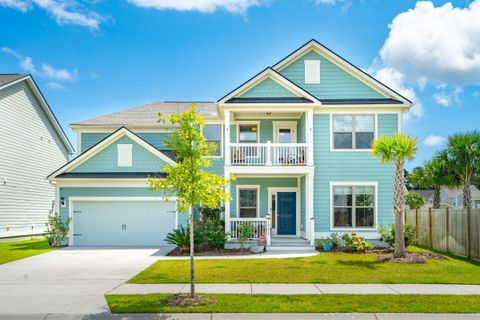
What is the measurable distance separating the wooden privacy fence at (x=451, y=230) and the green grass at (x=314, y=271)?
0.74 meters

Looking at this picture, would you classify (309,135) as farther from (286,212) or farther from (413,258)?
(413,258)

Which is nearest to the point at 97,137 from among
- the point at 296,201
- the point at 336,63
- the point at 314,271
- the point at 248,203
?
the point at 248,203

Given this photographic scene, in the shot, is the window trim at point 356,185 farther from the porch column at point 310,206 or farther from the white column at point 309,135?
the white column at point 309,135

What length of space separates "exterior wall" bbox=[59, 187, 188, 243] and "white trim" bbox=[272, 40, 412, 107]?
8.26 metres

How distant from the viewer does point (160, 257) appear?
15250 millimetres

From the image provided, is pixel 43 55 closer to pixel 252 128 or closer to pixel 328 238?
pixel 252 128

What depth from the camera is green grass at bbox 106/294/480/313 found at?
307 inches

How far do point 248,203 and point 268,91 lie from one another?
5.59 metres

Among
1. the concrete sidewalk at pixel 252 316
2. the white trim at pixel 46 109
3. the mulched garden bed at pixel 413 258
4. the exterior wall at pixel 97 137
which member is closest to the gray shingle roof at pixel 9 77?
the white trim at pixel 46 109

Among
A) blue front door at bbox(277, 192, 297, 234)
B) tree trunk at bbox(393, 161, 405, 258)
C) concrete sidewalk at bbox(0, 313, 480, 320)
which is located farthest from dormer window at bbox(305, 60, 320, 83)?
concrete sidewalk at bbox(0, 313, 480, 320)

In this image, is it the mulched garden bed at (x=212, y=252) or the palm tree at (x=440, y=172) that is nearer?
the mulched garden bed at (x=212, y=252)

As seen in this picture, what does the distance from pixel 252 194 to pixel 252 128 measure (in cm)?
329

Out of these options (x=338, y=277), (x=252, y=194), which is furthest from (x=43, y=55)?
(x=338, y=277)

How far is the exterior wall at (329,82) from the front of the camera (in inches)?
760
